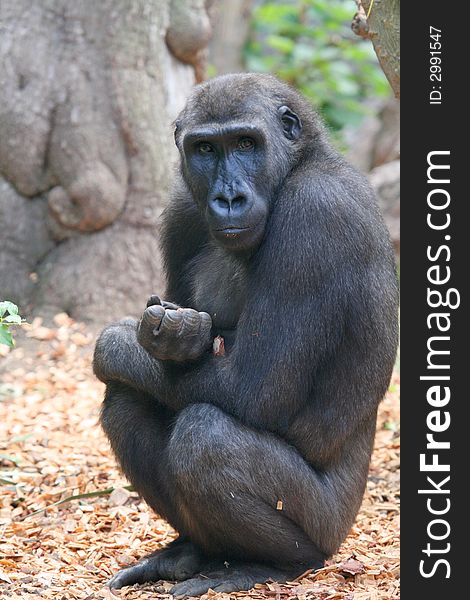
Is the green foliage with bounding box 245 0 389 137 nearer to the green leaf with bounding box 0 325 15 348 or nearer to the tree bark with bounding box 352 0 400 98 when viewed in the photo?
the tree bark with bounding box 352 0 400 98

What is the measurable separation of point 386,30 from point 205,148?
1.10 metres

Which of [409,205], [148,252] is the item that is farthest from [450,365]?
[148,252]

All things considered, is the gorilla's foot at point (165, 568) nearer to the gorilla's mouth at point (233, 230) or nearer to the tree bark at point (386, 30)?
the gorilla's mouth at point (233, 230)

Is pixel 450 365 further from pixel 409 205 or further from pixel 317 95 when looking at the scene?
pixel 317 95

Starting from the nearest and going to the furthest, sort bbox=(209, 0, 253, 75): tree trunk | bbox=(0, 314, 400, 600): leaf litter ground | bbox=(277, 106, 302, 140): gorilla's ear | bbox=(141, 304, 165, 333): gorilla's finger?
bbox=(141, 304, 165, 333): gorilla's finger → bbox=(0, 314, 400, 600): leaf litter ground → bbox=(277, 106, 302, 140): gorilla's ear → bbox=(209, 0, 253, 75): tree trunk

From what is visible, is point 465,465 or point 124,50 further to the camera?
point 124,50

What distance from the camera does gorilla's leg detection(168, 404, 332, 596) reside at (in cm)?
415

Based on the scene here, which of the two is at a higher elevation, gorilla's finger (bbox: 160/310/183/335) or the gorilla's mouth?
the gorilla's mouth

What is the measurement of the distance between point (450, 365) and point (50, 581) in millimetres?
1984

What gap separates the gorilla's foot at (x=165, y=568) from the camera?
14.7ft

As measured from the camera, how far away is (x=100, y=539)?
16.8 feet

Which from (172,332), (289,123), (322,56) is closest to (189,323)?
(172,332)

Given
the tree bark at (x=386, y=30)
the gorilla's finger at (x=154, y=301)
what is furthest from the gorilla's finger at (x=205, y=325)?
the tree bark at (x=386, y=30)

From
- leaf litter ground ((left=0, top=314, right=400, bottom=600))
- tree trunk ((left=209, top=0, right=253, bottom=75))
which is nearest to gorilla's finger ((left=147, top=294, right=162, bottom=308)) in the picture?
leaf litter ground ((left=0, top=314, right=400, bottom=600))
